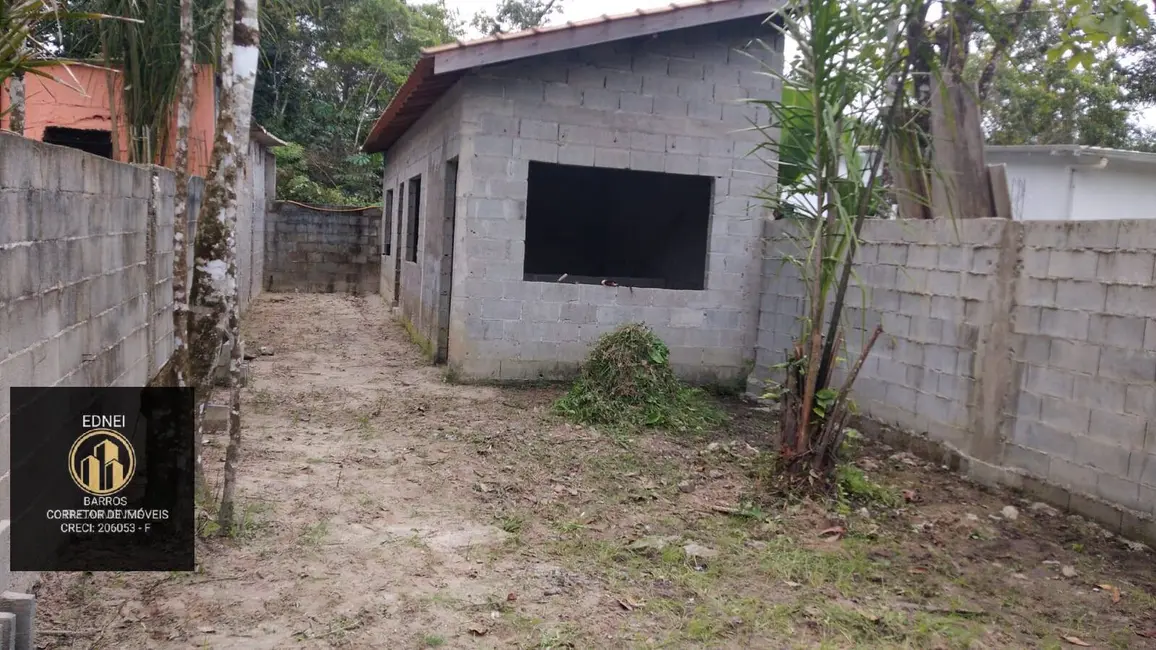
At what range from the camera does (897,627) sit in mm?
3723

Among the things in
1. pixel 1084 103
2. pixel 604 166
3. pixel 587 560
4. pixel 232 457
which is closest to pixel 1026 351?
pixel 587 560

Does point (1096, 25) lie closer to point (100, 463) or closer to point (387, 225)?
point (100, 463)

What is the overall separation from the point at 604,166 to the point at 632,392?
95.3 inches

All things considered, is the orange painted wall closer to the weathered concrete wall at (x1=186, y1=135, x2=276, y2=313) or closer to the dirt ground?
the weathered concrete wall at (x1=186, y1=135, x2=276, y2=313)

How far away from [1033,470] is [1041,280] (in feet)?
4.05

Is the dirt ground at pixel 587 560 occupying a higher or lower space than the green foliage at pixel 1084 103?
lower

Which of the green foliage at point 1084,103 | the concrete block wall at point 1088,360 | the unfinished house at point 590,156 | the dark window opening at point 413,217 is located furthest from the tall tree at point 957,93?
the green foliage at point 1084,103

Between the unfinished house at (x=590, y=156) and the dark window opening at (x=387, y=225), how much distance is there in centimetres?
675

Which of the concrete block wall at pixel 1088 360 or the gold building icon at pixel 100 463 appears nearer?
the gold building icon at pixel 100 463

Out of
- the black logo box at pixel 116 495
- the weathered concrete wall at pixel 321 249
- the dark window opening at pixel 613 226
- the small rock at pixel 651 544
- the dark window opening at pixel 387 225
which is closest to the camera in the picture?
the black logo box at pixel 116 495

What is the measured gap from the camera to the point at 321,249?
1789 centimetres

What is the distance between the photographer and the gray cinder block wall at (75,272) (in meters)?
3.19

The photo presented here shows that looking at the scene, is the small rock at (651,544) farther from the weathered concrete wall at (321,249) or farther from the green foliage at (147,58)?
the weathered concrete wall at (321,249)

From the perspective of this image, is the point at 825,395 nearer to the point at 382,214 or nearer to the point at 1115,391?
the point at 1115,391
